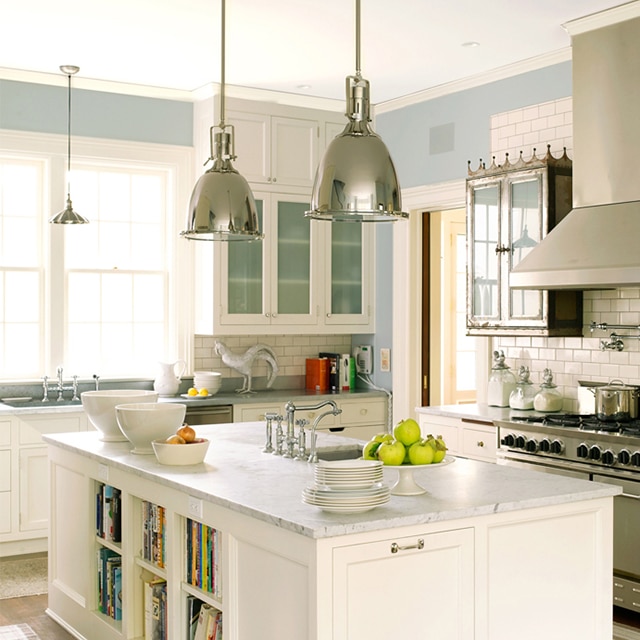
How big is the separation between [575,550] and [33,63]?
458 cm

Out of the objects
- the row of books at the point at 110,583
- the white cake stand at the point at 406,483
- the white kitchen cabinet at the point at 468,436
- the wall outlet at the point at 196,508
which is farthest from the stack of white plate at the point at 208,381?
the white cake stand at the point at 406,483

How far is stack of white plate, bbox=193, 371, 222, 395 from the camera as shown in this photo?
6.58 metres

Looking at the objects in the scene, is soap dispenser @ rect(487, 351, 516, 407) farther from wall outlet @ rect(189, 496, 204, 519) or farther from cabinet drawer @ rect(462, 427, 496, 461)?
wall outlet @ rect(189, 496, 204, 519)

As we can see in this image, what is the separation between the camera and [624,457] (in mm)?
4500

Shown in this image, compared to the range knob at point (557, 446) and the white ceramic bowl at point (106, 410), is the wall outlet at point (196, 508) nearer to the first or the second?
the white ceramic bowl at point (106, 410)

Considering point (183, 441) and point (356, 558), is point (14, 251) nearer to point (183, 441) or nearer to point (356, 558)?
point (183, 441)

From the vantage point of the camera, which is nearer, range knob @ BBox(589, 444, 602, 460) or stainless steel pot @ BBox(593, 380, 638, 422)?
range knob @ BBox(589, 444, 602, 460)

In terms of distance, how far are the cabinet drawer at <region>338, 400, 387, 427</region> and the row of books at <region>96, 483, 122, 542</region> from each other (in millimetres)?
2807

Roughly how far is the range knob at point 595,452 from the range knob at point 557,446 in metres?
0.20

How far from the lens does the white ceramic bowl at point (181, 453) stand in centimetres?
375

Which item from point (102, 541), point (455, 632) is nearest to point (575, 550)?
point (455, 632)

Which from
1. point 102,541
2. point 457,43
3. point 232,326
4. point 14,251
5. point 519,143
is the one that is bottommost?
point 102,541

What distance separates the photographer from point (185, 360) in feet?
22.3

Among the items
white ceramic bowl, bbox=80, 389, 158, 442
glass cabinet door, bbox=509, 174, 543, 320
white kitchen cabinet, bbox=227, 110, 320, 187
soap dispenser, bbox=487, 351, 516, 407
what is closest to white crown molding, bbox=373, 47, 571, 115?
white kitchen cabinet, bbox=227, 110, 320, 187
